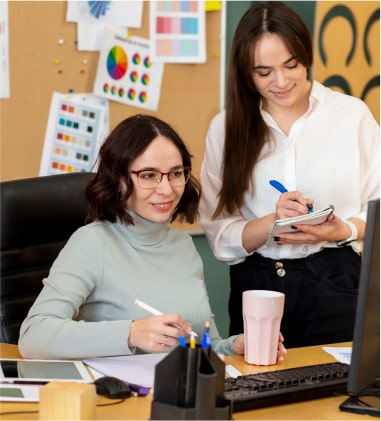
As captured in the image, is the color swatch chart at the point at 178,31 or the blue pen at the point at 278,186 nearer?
the blue pen at the point at 278,186

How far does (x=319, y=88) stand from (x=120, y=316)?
957 mm

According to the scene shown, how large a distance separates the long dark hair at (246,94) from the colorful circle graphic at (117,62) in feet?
2.69

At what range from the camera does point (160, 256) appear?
6.95 feet

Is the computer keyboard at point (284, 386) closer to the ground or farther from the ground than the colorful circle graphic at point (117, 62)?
closer to the ground

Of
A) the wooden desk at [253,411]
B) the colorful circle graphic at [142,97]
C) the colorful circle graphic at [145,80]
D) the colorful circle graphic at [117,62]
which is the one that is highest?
the colorful circle graphic at [117,62]

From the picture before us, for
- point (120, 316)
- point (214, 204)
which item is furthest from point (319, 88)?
point (120, 316)

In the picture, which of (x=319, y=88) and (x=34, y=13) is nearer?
(x=319, y=88)

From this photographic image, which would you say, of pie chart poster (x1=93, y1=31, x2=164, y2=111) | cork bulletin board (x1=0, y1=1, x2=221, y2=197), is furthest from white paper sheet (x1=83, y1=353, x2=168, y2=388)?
pie chart poster (x1=93, y1=31, x2=164, y2=111)

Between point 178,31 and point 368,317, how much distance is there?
2049 millimetres

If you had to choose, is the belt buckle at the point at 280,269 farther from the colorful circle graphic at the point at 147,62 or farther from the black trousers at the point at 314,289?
the colorful circle graphic at the point at 147,62

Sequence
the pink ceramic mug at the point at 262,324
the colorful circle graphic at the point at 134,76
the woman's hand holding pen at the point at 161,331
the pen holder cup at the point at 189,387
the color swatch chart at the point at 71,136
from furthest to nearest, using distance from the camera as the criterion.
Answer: the colorful circle graphic at the point at 134,76, the color swatch chart at the point at 71,136, the pink ceramic mug at the point at 262,324, the woman's hand holding pen at the point at 161,331, the pen holder cup at the point at 189,387

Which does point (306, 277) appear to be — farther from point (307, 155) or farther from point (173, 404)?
point (173, 404)

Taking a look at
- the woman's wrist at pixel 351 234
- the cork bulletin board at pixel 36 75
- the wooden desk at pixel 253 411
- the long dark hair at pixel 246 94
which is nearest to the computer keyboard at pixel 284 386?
the wooden desk at pixel 253 411

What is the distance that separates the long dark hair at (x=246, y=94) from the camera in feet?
7.68
